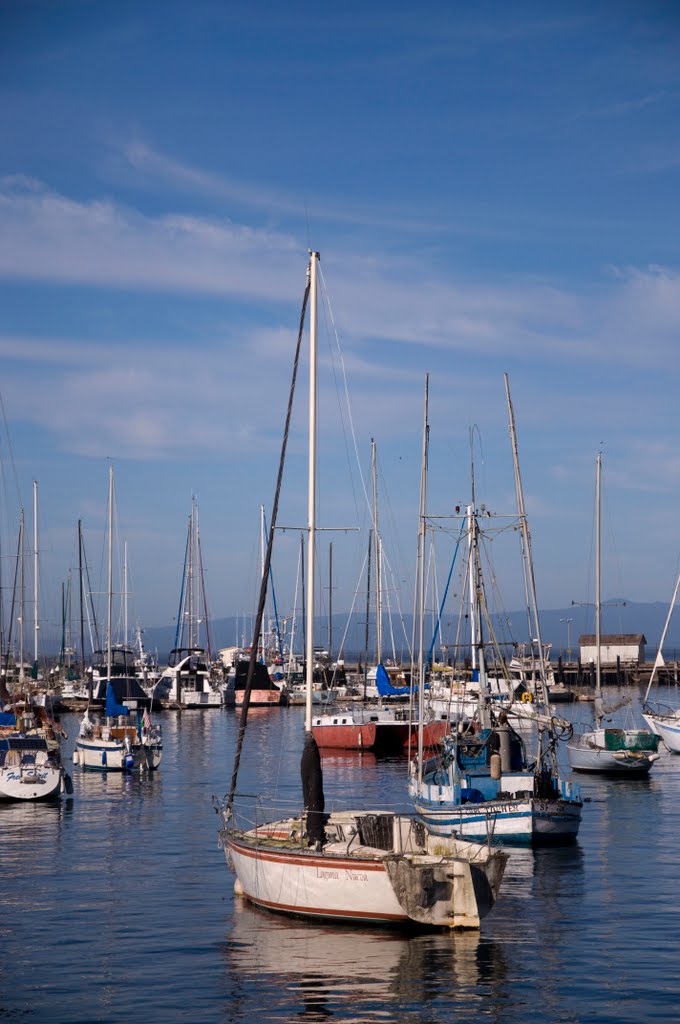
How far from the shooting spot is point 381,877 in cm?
2381

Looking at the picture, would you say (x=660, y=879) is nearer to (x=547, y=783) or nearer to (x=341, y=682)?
(x=547, y=783)

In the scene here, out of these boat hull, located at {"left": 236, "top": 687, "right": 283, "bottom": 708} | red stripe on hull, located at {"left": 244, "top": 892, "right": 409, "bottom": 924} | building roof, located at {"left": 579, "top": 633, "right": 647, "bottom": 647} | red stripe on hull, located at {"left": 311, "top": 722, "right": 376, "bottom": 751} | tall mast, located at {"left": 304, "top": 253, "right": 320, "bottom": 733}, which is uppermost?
tall mast, located at {"left": 304, "top": 253, "right": 320, "bottom": 733}

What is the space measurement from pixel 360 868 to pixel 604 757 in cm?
3216

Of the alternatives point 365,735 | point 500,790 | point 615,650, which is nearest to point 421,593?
point 500,790

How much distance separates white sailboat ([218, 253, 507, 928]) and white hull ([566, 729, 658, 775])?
28047mm

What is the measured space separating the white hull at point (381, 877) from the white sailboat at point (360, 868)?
2 cm

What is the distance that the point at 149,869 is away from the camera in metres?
33.4

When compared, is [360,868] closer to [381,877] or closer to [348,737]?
[381,877]

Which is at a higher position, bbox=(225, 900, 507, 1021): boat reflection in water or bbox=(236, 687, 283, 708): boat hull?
bbox=(225, 900, 507, 1021): boat reflection in water

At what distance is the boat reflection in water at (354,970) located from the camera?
20406 millimetres

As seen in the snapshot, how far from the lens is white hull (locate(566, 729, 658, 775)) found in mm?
53219

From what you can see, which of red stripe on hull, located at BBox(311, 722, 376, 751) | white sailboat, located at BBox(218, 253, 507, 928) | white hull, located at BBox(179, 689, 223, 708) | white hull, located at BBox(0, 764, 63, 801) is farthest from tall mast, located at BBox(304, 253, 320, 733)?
white hull, located at BBox(179, 689, 223, 708)

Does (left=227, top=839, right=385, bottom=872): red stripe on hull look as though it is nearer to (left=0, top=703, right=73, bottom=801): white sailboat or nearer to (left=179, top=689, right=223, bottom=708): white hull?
(left=0, top=703, right=73, bottom=801): white sailboat

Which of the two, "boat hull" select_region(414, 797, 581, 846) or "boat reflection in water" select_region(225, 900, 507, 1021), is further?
"boat hull" select_region(414, 797, 581, 846)
